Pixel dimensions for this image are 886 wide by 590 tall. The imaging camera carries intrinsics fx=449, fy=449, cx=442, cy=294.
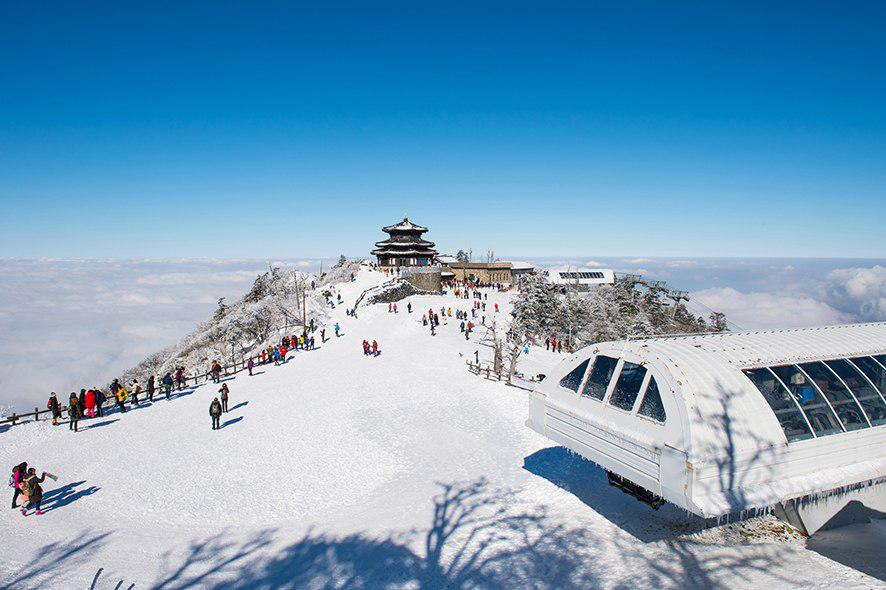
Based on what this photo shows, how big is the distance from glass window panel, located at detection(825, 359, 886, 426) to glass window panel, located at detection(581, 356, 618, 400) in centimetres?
392

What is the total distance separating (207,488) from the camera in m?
12.6

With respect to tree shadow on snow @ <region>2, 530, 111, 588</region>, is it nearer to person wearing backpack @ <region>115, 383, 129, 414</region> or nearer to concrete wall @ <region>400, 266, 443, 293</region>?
person wearing backpack @ <region>115, 383, 129, 414</region>

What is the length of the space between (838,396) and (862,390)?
769mm

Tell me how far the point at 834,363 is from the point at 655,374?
153 inches

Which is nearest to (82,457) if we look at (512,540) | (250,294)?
(512,540)

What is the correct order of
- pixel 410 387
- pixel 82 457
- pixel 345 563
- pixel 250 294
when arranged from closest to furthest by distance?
1. pixel 345 563
2. pixel 82 457
3. pixel 410 387
4. pixel 250 294

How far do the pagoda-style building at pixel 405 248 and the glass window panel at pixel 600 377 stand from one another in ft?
219

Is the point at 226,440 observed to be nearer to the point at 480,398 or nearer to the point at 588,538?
the point at 480,398

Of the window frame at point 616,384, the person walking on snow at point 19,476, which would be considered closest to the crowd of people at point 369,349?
the person walking on snow at point 19,476

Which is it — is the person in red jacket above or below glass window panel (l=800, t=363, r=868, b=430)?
below

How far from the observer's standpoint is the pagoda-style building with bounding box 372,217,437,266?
75.1 metres

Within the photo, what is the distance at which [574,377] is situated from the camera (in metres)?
8.83

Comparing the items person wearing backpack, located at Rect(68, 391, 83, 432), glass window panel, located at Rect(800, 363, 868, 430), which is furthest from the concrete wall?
glass window panel, located at Rect(800, 363, 868, 430)

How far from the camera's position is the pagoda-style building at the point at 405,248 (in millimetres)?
75062
